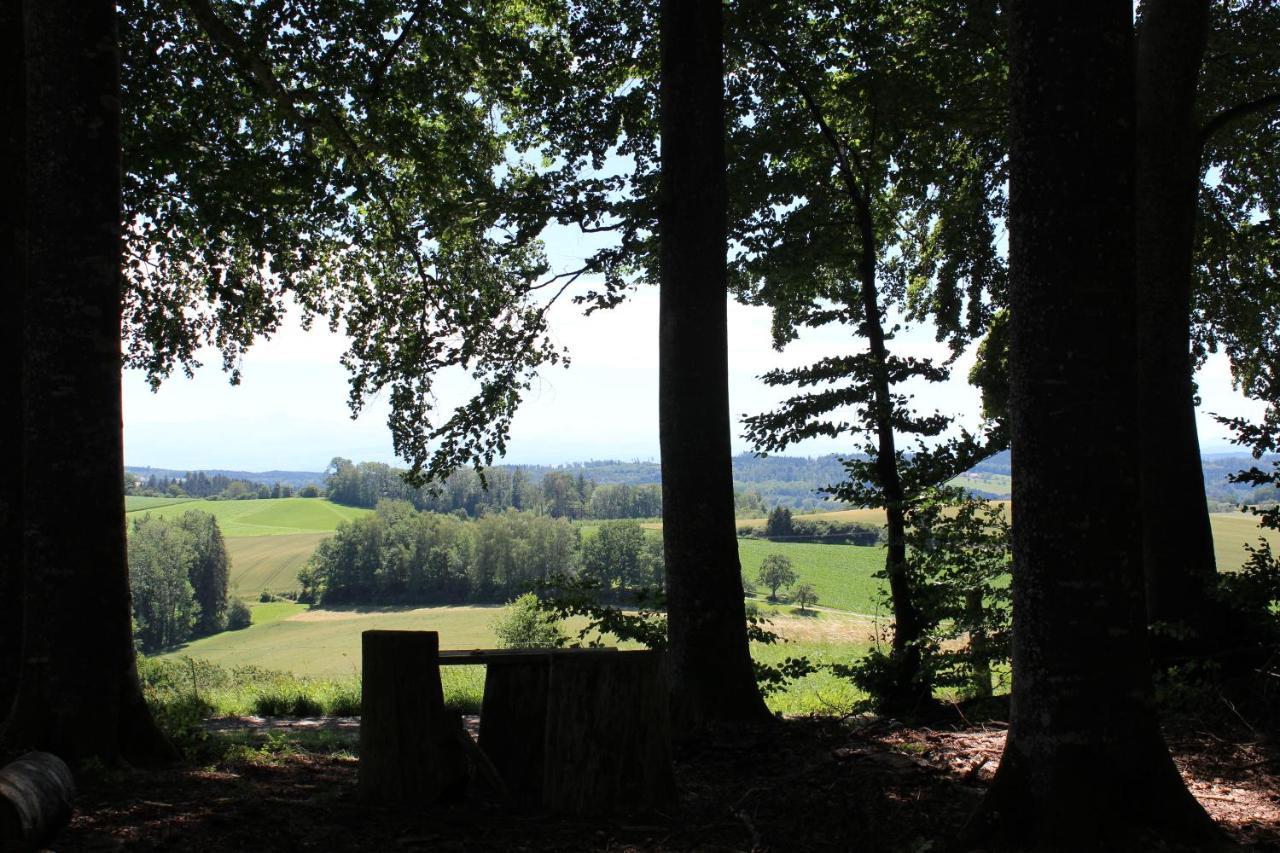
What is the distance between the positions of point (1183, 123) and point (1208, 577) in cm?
382

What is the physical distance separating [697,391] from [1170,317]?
13.0 feet

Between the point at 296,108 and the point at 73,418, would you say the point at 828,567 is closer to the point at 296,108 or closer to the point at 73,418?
the point at 296,108

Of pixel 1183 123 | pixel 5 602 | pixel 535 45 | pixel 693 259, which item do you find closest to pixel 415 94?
pixel 535 45

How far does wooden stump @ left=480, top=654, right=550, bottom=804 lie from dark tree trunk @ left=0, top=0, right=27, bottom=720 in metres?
3.50

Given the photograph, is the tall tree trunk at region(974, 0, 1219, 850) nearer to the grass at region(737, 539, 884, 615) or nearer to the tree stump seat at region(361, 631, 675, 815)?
the tree stump seat at region(361, 631, 675, 815)

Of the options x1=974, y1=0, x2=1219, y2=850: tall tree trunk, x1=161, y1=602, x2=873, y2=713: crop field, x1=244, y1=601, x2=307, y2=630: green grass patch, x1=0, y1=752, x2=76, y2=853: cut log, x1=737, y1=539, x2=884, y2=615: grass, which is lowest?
x1=244, y1=601, x2=307, y2=630: green grass patch

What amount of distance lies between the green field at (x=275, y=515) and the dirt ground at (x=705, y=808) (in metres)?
166

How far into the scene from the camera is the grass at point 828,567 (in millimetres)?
95925

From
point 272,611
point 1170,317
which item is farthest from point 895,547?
point 272,611

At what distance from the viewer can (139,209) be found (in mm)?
10102

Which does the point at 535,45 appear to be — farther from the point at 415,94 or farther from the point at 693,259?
the point at 693,259

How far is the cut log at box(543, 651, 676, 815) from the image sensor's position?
5.06 m

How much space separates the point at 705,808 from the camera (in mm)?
5176

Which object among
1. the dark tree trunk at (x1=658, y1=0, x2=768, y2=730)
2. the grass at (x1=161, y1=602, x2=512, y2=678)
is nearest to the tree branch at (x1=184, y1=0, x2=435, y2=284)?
the dark tree trunk at (x1=658, y1=0, x2=768, y2=730)
